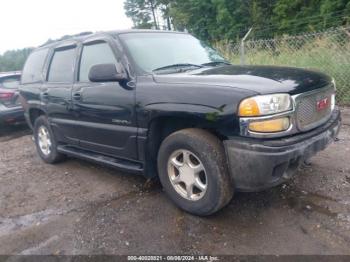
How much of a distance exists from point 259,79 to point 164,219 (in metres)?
1.59

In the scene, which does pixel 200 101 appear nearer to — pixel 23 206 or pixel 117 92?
pixel 117 92

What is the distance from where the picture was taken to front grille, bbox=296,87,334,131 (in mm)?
2711

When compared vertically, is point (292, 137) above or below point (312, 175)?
above

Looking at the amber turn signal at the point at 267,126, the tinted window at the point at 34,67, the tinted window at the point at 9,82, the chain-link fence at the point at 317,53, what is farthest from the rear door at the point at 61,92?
the chain-link fence at the point at 317,53

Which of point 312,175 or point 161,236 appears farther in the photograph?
point 312,175

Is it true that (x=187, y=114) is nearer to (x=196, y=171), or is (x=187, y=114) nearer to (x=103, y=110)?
(x=196, y=171)

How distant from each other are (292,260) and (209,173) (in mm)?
921

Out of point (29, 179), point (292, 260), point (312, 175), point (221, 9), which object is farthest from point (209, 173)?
point (221, 9)

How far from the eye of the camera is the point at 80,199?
381 cm

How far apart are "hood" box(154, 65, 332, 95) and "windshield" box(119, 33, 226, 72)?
1.25ft

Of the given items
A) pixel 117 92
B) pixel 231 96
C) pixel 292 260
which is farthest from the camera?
pixel 117 92

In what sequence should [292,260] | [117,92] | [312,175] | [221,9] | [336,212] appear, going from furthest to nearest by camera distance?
[221,9] → [312,175] → [117,92] → [336,212] → [292,260]

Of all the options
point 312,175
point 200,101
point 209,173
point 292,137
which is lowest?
point 312,175

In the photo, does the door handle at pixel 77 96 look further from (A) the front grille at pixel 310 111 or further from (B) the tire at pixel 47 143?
(A) the front grille at pixel 310 111
